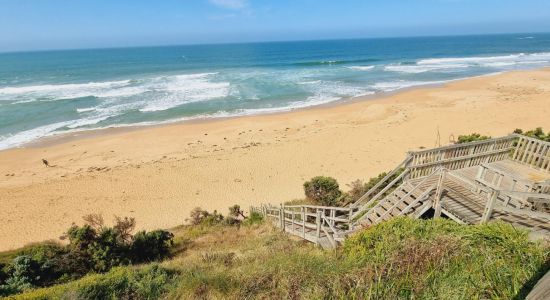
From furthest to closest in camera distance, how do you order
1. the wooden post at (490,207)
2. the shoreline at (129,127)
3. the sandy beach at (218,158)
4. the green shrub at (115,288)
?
1. the shoreline at (129,127)
2. the sandy beach at (218,158)
3. the wooden post at (490,207)
4. the green shrub at (115,288)

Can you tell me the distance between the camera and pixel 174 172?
19969 mm

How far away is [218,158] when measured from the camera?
2172 cm

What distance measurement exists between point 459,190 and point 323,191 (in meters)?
5.45

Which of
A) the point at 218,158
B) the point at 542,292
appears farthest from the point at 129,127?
the point at 542,292

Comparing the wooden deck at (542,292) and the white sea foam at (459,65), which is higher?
Answer: the wooden deck at (542,292)

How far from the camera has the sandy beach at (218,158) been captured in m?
16.5

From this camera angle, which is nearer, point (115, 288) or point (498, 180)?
point (115, 288)

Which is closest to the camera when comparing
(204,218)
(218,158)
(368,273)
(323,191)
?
(368,273)

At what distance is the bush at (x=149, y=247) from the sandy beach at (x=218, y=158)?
3748 mm

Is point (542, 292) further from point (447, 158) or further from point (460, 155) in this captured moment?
point (460, 155)

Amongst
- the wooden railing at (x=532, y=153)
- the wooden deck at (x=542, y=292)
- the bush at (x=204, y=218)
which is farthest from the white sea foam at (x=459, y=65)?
the wooden deck at (x=542, y=292)

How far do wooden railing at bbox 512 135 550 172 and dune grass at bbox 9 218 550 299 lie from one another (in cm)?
550

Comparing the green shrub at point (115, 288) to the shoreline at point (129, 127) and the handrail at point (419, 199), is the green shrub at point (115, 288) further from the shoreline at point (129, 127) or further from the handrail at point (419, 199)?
the shoreline at point (129, 127)

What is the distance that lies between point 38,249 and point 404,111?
27.3m
